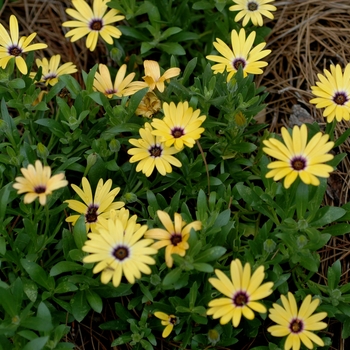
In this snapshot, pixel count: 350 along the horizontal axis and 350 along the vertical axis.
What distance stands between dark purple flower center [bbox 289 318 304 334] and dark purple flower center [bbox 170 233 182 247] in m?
0.73

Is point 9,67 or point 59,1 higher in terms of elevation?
point 59,1

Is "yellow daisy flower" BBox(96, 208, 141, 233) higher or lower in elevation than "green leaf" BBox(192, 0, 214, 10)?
lower

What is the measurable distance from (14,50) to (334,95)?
209 centimetres

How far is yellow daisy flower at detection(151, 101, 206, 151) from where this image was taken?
11.3ft

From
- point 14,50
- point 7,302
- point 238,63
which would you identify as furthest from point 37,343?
point 238,63

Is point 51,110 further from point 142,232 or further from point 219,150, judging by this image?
point 142,232

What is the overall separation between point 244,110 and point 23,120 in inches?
57.8

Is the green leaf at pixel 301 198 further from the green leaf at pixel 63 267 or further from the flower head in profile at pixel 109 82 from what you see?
the flower head in profile at pixel 109 82

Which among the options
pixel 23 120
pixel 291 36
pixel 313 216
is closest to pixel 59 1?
pixel 23 120

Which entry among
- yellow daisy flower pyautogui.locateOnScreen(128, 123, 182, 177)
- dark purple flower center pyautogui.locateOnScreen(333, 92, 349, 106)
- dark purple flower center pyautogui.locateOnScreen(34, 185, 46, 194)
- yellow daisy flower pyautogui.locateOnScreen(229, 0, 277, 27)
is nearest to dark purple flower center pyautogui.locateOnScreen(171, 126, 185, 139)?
yellow daisy flower pyautogui.locateOnScreen(128, 123, 182, 177)

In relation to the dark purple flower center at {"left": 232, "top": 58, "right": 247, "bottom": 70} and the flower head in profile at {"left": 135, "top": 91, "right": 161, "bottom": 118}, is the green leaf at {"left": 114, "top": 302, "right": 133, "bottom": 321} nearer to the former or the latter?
the flower head in profile at {"left": 135, "top": 91, "right": 161, "bottom": 118}

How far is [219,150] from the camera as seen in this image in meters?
3.98

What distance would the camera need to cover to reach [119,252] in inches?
120

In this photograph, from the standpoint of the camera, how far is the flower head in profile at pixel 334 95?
3.56 m
